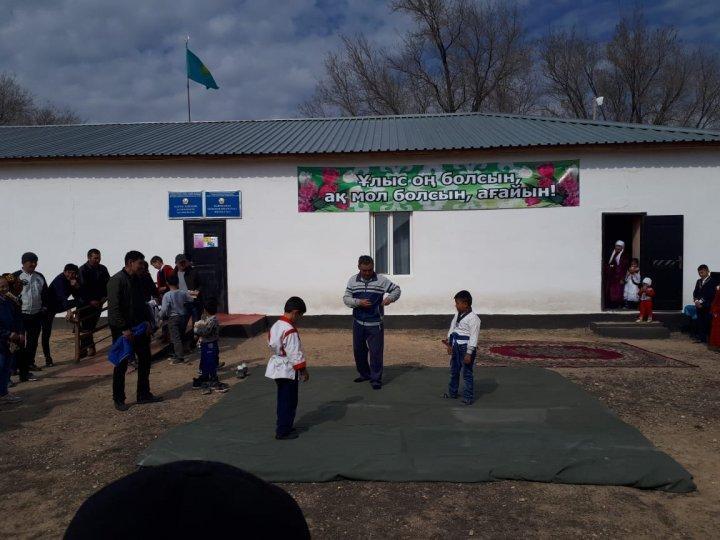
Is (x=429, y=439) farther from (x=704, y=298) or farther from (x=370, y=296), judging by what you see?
(x=704, y=298)

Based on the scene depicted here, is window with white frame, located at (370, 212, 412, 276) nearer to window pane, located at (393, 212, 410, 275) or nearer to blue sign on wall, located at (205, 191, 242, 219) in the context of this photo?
window pane, located at (393, 212, 410, 275)

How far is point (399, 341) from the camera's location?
10938 mm

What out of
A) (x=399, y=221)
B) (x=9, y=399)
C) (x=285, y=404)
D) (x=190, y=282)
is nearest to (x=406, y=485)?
(x=285, y=404)

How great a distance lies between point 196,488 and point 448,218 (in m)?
A: 11.3

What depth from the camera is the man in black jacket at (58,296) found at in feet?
28.9

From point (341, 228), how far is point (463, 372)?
6401 millimetres

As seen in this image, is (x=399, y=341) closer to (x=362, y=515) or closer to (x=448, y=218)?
(x=448, y=218)

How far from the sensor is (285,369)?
5.27 m

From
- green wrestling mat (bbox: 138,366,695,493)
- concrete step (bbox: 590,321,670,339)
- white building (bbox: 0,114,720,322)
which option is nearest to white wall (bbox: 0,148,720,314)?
white building (bbox: 0,114,720,322)

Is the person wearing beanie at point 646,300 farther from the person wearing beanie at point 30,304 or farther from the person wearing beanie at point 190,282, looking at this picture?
the person wearing beanie at point 30,304

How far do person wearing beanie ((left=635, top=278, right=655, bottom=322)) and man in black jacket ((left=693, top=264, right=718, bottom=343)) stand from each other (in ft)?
2.86

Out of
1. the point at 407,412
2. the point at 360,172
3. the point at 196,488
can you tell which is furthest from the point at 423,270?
the point at 196,488

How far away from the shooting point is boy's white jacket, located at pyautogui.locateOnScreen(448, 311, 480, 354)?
6271 mm

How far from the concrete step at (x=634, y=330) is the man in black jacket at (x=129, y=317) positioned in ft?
28.7
